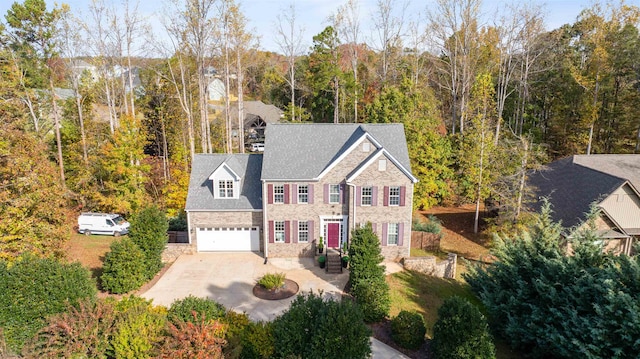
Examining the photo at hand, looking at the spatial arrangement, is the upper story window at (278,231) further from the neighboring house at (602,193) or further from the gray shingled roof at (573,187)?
the neighboring house at (602,193)

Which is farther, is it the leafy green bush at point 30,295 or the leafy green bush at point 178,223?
the leafy green bush at point 178,223

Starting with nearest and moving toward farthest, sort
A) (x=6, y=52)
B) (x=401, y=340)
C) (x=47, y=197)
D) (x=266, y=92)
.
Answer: (x=401, y=340)
(x=47, y=197)
(x=6, y=52)
(x=266, y=92)

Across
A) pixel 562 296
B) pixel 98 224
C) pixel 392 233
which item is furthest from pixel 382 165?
pixel 98 224

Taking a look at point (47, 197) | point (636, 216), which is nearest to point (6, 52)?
point (47, 197)

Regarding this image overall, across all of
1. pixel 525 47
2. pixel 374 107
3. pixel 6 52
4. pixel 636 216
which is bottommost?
pixel 636 216

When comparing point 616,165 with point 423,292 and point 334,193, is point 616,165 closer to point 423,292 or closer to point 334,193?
point 423,292

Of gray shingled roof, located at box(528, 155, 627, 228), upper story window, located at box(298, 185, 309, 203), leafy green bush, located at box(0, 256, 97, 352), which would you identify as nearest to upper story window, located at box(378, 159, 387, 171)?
upper story window, located at box(298, 185, 309, 203)

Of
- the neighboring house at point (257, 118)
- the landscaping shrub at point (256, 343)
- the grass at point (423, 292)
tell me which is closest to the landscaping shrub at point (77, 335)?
the landscaping shrub at point (256, 343)

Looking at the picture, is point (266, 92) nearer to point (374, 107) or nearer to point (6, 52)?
point (374, 107)
